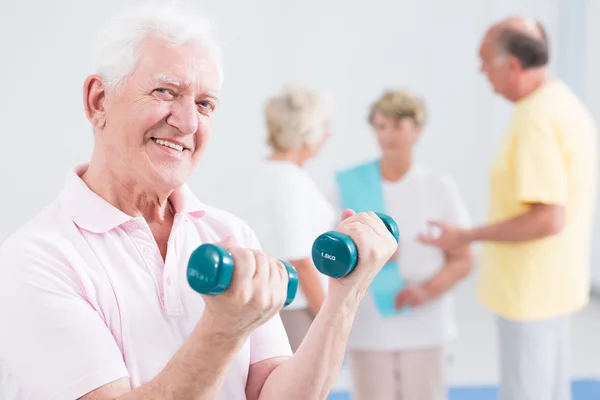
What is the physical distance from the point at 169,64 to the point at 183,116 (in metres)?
0.07

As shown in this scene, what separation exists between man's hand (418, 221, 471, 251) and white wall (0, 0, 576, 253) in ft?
6.15

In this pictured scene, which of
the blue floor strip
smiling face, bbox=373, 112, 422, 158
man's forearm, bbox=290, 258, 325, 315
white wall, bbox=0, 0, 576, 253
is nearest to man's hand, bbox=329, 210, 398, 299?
man's forearm, bbox=290, 258, 325, 315

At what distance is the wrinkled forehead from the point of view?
1.02 meters

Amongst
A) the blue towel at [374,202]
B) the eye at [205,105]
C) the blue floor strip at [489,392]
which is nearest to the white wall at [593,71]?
the blue floor strip at [489,392]

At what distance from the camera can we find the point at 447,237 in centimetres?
248

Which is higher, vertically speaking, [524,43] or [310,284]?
[524,43]

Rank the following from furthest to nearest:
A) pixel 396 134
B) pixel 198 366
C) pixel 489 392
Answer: pixel 489 392 < pixel 396 134 < pixel 198 366

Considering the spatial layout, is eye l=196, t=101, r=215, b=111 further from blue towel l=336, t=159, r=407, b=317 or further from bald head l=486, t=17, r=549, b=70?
bald head l=486, t=17, r=549, b=70

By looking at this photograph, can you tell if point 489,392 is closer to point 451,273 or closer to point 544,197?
point 451,273

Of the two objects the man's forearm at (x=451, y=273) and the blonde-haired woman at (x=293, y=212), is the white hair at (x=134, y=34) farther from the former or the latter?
the man's forearm at (x=451, y=273)

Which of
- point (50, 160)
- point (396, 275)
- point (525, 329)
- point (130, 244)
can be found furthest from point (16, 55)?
point (130, 244)

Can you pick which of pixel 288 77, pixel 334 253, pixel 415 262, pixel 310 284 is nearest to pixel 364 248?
pixel 334 253

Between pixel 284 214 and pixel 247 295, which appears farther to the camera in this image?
pixel 284 214

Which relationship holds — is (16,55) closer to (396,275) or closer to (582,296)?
(396,275)
